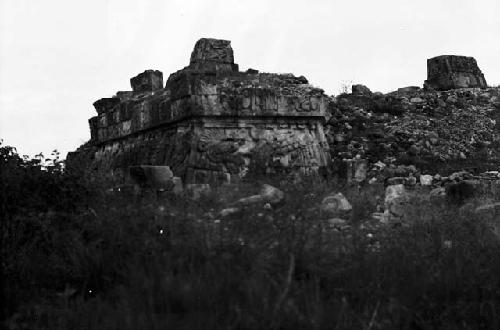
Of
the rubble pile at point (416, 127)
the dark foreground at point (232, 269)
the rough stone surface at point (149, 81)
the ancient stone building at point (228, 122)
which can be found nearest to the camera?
the dark foreground at point (232, 269)

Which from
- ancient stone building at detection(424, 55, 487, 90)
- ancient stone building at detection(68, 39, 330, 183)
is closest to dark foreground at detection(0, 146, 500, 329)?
ancient stone building at detection(68, 39, 330, 183)

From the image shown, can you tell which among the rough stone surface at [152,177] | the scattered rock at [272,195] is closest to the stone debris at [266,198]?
the scattered rock at [272,195]

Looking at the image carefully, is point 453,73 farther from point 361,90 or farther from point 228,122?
point 228,122

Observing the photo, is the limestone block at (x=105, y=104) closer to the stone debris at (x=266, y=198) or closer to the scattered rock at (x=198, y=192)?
the scattered rock at (x=198, y=192)

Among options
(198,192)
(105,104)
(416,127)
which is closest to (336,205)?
(198,192)

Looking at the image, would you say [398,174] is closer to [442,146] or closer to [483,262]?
[442,146]

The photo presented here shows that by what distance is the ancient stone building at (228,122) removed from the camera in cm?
995

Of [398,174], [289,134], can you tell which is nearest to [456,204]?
[398,174]

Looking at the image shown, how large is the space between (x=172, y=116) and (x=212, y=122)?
2.56 ft

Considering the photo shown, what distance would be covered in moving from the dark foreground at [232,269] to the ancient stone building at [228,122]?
399 centimetres

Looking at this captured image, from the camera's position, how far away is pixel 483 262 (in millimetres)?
4969

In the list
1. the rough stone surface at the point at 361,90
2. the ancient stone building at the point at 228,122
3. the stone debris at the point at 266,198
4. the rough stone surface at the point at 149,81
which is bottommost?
the stone debris at the point at 266,198

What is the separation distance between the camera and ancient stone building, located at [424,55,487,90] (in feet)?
46.5

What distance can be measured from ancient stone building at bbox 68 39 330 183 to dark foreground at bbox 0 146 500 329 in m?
3.99
